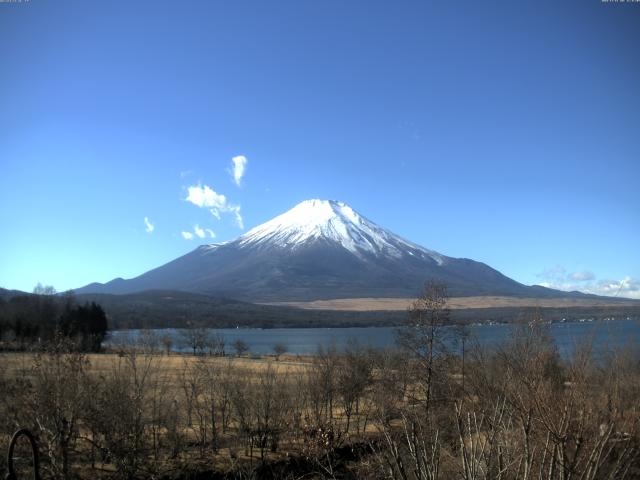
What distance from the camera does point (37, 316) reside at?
3295 inches

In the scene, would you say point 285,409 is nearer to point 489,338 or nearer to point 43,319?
point 489,338

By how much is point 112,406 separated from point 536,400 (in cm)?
1556

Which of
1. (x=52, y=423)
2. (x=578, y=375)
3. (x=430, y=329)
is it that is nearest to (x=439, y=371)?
(x=430, y=329)

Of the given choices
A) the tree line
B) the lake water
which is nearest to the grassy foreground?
the lake water

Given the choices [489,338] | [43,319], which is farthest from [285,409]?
[43,319]

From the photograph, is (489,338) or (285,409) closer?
(285,409)

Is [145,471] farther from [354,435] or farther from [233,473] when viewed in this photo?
[354,435]

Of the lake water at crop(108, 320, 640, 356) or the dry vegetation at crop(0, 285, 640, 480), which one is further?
the lake water at crop(108, 320, 640, 356)

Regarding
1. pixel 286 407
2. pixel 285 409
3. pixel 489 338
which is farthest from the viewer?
pixel 489 338

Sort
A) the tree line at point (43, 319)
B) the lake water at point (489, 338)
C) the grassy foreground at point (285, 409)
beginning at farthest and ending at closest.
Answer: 1. the tree line at point (43, 319)
2. the lake water at point (489, 338)
3. the grassy foreground at point (285, 409)

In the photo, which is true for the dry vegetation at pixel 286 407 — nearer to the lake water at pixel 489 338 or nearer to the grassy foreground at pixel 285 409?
the grassy foreground at pixel 285 409

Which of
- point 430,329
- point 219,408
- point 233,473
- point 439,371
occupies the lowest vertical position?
point 233,473

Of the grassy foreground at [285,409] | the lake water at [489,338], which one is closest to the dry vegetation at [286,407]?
the grassy foreground at [285,409]

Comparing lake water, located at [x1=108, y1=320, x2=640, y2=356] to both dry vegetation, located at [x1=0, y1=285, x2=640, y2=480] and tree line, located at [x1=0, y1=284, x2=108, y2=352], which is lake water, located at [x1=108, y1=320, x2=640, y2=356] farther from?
tree line, located at [x1=0, y1=284, x2=108, y2=352]
